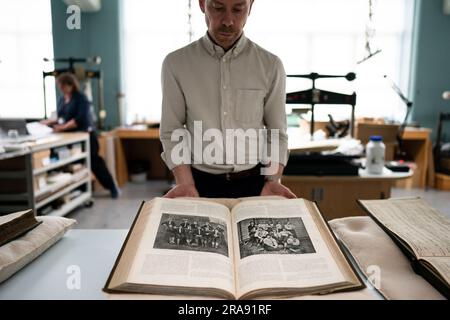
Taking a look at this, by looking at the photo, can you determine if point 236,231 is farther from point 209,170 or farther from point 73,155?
point 73,155

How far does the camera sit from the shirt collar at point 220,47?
1.19m

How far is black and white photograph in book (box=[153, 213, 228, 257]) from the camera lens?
0.64 m

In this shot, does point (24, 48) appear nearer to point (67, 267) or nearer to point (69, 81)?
point (67, 267)

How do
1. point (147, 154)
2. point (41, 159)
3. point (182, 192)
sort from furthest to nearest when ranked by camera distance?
point (147, 154) < point (41, 159) < point (182, 192)

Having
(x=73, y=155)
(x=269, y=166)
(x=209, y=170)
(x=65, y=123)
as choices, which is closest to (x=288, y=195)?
(x=269, y=166)

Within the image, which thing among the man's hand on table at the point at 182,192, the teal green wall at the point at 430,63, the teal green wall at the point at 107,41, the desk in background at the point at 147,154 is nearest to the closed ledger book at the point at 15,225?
the man's hand on table at the point at 182,192

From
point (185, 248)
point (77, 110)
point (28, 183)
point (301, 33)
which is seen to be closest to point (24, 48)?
point (185, 248)

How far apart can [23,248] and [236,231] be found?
37 centimetres

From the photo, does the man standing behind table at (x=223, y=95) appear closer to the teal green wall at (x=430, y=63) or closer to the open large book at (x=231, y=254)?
the open large book at (x=231, y=254)

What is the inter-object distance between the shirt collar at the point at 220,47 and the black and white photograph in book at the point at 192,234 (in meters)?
0.64

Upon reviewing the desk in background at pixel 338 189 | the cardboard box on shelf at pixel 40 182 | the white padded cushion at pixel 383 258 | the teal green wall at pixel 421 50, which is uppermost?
the teal green wall at pixel 421 50

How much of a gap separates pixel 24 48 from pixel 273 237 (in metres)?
1.19

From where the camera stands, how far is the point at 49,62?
4.71 feet

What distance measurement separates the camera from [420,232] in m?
0.71
